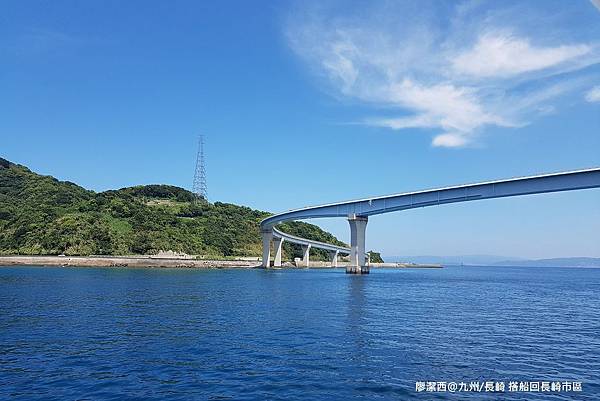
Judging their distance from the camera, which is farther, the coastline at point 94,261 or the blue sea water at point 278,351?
the coastline at point 94,261

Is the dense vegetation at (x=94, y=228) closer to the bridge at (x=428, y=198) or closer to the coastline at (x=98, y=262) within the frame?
the coastline at (x=98, y=262)

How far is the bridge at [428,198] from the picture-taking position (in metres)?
75.2

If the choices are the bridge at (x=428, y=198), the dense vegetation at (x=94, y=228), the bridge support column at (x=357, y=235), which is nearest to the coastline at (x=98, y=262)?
the dense vegetation at (x=94, y=228)

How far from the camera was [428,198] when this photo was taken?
100m

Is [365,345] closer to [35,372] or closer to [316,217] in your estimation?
[35,372]

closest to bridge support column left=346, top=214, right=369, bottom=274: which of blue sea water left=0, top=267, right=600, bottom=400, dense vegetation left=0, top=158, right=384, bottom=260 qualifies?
blue sea water left=0, top=267, right=600, bottom=400

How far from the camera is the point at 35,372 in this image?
63.7 ft

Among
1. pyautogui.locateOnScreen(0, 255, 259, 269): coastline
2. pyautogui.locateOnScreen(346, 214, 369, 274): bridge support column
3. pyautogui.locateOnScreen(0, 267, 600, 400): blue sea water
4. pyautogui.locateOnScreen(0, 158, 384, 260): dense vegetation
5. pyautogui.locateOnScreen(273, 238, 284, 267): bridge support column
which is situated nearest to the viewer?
pyautogui.locateOnScreen(0, 267, 600, 400): blue sea water

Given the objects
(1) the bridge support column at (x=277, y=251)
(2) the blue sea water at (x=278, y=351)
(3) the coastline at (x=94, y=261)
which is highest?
(1) the bridge support column at (x=277, y=251)

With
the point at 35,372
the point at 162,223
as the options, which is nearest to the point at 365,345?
the point at 35,372

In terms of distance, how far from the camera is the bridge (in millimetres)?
75250

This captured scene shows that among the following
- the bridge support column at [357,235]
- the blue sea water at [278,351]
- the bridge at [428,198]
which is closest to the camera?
the blue sea water at [278,351]

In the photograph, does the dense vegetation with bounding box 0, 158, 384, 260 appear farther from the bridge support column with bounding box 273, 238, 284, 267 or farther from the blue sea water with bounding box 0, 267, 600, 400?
the blue sea water with bounding box 0, 267, 600, 400

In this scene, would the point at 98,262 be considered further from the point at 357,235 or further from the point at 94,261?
the point at 357,235
